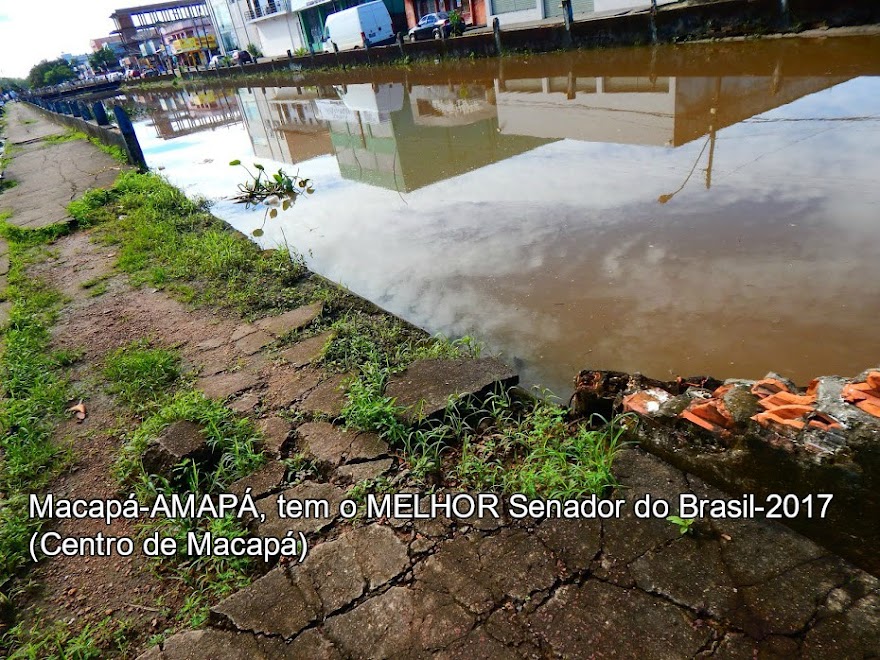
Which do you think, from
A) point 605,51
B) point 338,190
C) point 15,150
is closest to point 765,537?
point 338,190

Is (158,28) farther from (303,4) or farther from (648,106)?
(648,106)

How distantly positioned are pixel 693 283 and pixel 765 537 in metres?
2.50

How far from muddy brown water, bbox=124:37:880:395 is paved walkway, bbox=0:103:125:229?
1.81 meters

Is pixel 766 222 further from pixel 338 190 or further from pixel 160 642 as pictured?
pixel 338 190

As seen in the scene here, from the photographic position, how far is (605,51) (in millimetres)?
14992

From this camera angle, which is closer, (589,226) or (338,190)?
(589,226)

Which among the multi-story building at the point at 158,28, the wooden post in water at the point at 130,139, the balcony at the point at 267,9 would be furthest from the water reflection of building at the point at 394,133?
the multi-story building at the point at 158,28

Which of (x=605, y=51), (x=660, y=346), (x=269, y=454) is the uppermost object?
(x=605, y=51)

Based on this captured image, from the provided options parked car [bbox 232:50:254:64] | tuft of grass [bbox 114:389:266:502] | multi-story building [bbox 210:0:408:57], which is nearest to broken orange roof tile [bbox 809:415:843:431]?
tuft of grass [bbox 114:389:266:502]

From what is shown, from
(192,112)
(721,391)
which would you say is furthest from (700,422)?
(192,112)

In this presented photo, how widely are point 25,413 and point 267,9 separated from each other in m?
46.8

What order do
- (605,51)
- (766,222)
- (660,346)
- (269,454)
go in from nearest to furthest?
(269,454) → (660,346) → (766,222) → (605,51)

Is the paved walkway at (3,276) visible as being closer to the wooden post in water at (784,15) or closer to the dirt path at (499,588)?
the dirt path at (499,588)

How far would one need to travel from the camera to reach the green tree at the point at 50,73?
67688mm
